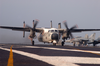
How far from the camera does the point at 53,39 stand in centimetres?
3319

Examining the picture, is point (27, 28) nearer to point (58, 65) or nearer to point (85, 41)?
point (58, 65)

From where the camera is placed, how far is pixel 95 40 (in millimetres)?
70938

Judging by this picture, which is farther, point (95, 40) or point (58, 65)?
point (95, 40)

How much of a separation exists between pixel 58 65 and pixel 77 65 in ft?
2.58


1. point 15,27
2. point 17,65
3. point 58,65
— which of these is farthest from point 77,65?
point 15,27

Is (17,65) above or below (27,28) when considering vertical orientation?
below

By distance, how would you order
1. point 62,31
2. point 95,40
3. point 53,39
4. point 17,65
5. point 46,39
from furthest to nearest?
point 95,40 → point 62,31 → point 46,39 → point 53,39 → point 17,65

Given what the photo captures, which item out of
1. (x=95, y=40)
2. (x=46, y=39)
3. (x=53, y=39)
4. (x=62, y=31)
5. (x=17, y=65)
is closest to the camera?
(x=17, y=65)

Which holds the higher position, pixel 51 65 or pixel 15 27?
pixel 15 27

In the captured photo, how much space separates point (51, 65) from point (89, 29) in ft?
116

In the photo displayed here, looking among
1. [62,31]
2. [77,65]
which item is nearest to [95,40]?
[62,31]

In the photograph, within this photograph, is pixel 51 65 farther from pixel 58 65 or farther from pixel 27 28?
pixel 27 28

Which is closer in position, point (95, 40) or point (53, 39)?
point (53, 39)

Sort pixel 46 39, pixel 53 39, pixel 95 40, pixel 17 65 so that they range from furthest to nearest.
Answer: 1. pixel 95 40
2. pixel 46 39
3. pixel 53 39
4. pixel 17 65
